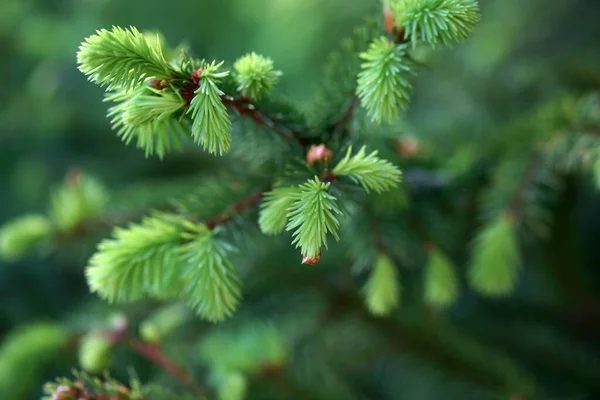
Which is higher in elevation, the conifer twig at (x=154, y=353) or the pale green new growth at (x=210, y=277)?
the pale green new growth at (x=210, y=277)

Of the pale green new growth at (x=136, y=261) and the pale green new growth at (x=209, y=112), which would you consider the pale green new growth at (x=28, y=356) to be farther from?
the pale green new growth at (x=209, y=112)

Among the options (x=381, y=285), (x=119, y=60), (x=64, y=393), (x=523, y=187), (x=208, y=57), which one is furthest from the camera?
(x=208, y=57)

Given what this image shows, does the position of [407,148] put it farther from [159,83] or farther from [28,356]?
[28,356]

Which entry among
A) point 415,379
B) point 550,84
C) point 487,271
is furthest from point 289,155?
point 550,84

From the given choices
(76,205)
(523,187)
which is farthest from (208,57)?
(523,187)

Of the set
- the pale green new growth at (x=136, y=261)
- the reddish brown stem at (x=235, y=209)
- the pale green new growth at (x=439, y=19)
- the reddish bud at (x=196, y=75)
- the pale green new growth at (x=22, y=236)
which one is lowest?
the pale green new growth at (x=22, y=236)

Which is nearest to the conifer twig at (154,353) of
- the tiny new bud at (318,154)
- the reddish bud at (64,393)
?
the reddish bud at (64,393)
